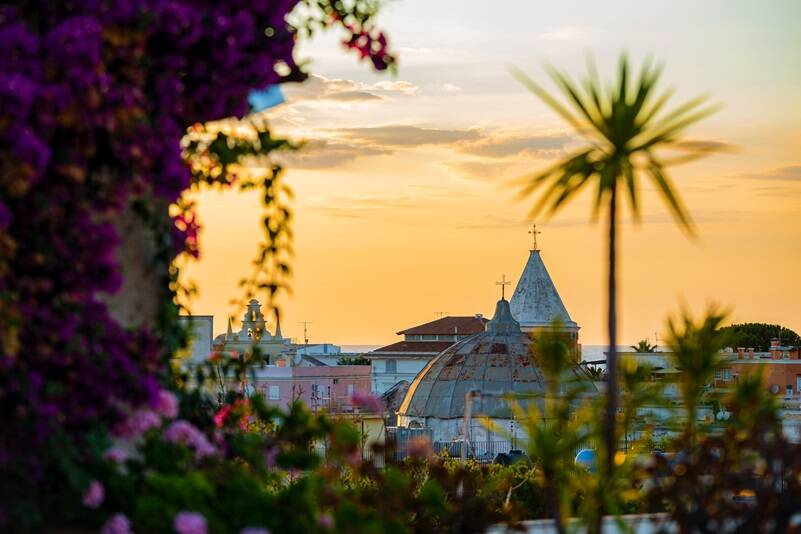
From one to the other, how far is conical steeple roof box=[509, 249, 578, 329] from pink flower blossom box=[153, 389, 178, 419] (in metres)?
114

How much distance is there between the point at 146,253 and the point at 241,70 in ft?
2.48

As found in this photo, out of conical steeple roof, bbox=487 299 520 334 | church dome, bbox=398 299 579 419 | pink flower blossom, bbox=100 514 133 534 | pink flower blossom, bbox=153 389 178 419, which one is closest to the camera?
pink flower blossom, bbox=100 514 133 534

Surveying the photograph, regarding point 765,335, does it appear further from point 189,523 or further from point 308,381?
point 189,523

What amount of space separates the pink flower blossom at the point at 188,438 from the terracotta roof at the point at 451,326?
131778 mm

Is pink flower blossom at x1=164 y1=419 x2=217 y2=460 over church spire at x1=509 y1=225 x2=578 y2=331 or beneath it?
beneath

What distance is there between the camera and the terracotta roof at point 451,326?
138 metres

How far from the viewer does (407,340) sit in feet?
459

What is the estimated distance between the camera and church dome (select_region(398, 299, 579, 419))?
73.3m

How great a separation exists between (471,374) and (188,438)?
6981 cm

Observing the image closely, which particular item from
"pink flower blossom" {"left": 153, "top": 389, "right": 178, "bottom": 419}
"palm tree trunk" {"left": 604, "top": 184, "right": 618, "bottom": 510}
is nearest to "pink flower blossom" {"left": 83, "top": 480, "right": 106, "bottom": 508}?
"pink flower blossom" {"left": 153, "top": 389, "right": 178, "bottom": 419}

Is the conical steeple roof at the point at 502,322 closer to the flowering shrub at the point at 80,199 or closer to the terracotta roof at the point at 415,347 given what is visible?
the terracotta roof at the point at 415,347

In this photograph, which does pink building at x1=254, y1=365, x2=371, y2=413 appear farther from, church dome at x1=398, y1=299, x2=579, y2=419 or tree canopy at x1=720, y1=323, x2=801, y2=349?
tree canopy at x1=720, y1=323, x2=801, y2=349

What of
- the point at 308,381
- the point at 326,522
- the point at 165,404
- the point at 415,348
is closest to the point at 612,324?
the point at 326,522

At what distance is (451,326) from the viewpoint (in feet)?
456
